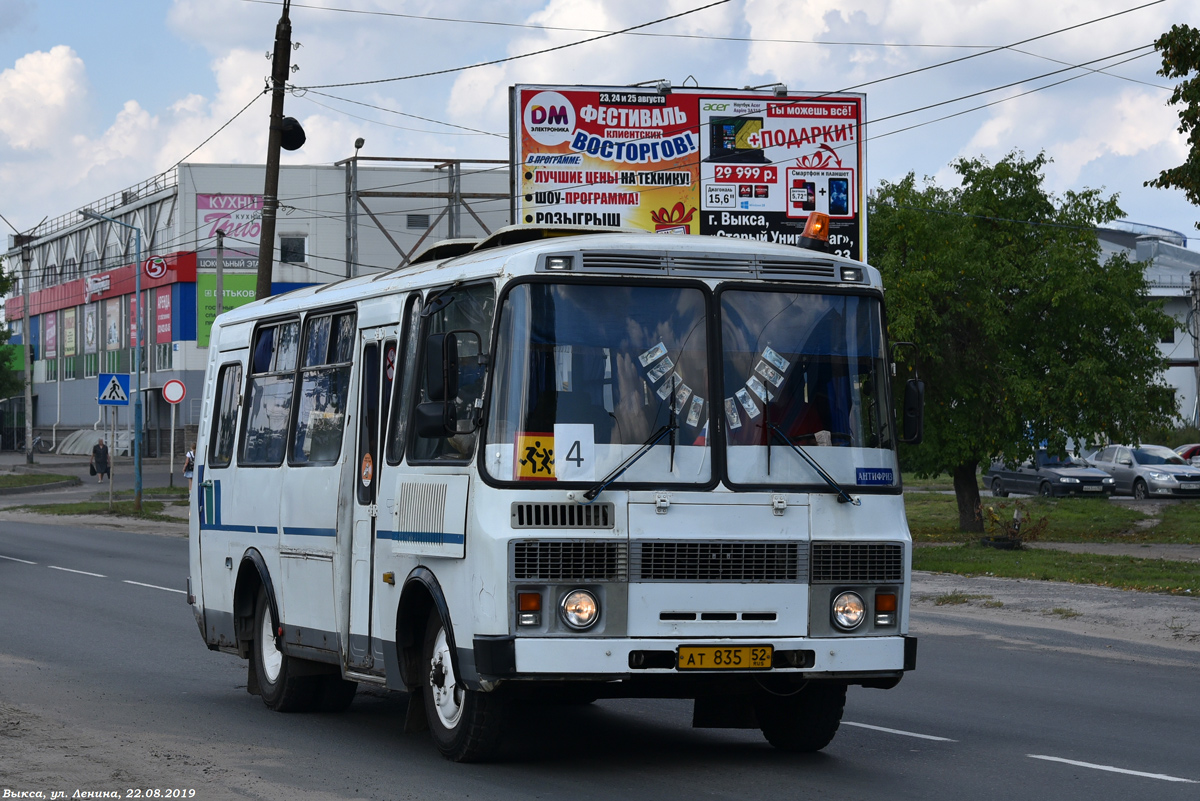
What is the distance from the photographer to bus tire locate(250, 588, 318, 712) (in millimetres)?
11188

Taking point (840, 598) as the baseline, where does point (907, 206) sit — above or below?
above

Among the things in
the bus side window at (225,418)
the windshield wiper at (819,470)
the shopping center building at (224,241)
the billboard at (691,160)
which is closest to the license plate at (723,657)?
the windshield wiper at (819,470)

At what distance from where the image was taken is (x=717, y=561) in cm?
827

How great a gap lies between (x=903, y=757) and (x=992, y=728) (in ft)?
5.04

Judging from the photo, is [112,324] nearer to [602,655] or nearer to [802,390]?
[802,390]

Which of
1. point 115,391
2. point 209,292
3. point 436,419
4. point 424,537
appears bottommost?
point 424,537

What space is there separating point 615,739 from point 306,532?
8.09 feet

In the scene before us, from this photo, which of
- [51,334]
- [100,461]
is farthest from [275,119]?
[51,334]

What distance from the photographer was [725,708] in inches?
359

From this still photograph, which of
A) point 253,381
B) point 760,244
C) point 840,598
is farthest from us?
point 253,381

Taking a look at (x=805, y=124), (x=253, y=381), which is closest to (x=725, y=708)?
(x=253, y=381)

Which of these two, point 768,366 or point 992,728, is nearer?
point 768,366

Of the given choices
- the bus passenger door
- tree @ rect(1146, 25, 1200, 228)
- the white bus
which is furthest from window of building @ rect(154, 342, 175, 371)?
the white bus

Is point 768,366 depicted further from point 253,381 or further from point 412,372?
point 253,381
